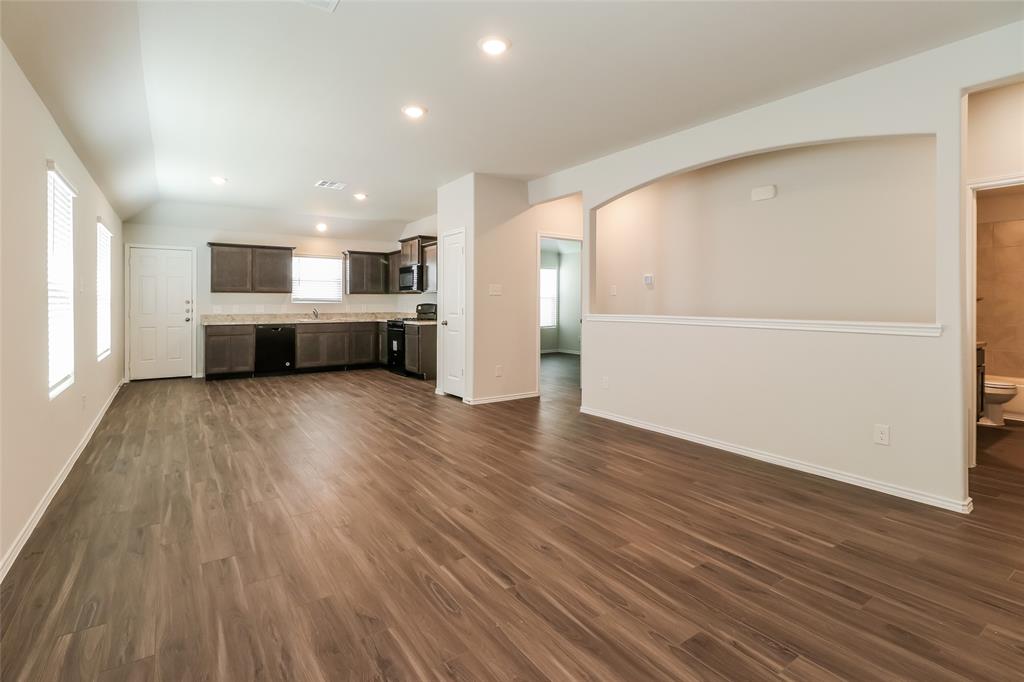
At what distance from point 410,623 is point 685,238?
455cm

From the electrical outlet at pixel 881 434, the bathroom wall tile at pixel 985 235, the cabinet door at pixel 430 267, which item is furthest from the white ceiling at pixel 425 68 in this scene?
the bathroom wall tile at pixel 985 235

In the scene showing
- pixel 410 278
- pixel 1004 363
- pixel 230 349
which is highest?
pixel 410 278

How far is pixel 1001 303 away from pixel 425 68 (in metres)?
6.22

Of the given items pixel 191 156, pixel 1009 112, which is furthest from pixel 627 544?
pixel 191 156

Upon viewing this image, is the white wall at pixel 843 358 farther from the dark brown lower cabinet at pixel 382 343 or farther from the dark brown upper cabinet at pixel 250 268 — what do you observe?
the dark brown upper cabinet at pixel 250 268

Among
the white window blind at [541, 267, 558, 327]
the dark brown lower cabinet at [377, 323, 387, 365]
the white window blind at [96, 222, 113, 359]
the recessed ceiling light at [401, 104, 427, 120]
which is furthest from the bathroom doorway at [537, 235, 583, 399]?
the white window blind at [96, 222, 113, 359]

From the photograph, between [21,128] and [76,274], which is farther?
[76,274]

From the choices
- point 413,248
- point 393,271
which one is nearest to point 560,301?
point 393,271

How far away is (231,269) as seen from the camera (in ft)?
26.9

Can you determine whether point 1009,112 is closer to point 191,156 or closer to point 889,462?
point 889,462

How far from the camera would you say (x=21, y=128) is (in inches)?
97.2

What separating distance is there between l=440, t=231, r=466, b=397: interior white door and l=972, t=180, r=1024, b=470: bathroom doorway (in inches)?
209

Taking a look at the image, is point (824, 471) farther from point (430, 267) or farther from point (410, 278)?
point (410, 278)

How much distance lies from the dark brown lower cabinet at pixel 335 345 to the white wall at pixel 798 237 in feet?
17.7
